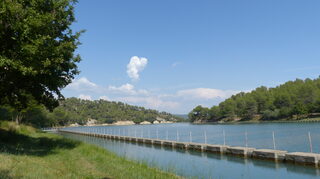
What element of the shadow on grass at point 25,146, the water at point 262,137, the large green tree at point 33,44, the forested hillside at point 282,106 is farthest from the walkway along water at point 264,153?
the forested hillside at point 282,106

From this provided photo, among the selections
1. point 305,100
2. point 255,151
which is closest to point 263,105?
point 305,100

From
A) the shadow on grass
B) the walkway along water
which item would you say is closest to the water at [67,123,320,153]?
the walkway along water

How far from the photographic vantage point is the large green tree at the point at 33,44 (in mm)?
12273

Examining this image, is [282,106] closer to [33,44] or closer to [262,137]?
[262,137]

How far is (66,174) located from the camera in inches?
384

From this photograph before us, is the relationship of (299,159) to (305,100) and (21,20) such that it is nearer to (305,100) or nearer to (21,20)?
(21,20)

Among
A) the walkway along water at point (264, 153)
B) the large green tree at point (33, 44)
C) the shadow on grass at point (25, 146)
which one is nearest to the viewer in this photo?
the large green tree at point (33, 44)

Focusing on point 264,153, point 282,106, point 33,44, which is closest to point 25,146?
point 33,44

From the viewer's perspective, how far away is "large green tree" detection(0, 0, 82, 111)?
40.3 ft

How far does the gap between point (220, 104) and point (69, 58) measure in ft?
541

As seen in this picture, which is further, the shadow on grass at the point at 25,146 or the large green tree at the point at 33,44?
the shadow on grass at the point at 25,146

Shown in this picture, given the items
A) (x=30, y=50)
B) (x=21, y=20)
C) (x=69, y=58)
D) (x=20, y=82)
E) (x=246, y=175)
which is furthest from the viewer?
(x=69, y=58)

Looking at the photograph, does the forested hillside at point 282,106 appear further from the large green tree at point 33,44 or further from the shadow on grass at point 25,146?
the large green tree at point 33,44

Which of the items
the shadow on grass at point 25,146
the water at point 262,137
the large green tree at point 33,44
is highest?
the large green tree at point 33,44
